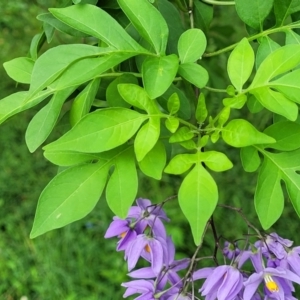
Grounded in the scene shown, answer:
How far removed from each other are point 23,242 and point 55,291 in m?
0.27

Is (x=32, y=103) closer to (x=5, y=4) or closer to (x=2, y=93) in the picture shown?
(x=5, y=4)

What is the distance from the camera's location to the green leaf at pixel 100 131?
0.64 m

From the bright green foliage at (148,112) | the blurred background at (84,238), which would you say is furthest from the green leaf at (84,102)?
the blurred background at (84,238)

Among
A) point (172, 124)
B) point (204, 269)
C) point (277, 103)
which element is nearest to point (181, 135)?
point (172, 124)

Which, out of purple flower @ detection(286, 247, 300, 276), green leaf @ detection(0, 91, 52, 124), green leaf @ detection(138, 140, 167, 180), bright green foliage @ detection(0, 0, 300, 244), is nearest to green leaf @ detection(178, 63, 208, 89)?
bright green foliage @ detection(0, 0, 300, 244)

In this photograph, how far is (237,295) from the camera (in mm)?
793

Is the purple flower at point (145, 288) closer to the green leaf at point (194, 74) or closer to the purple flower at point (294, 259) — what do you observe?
the purple flower at point (294, 259)

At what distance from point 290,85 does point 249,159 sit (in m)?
0.15

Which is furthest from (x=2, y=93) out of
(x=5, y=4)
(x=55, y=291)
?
(x=55, y=291)

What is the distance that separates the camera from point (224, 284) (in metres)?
0.76

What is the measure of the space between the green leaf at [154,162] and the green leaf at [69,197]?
0.20 feet

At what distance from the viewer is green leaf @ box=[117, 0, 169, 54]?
0.69 meters

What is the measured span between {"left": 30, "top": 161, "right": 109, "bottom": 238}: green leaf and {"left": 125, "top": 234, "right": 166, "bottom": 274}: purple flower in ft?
0.49

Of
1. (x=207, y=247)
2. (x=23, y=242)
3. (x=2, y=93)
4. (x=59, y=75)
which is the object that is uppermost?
(x=59, y=75)
